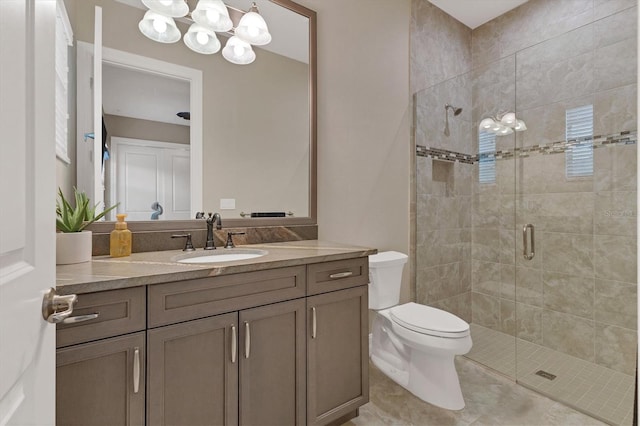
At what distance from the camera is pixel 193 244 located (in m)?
1.63

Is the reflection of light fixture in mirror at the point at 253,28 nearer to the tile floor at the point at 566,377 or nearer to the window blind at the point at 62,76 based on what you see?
the window blind at the point at 62,76

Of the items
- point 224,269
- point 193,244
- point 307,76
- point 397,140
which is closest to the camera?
point 224,269

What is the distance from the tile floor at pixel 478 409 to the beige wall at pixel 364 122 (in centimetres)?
80

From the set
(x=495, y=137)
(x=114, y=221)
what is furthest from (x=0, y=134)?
(x=495, y=137)

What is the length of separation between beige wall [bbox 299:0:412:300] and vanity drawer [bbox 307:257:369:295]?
0.57 meters

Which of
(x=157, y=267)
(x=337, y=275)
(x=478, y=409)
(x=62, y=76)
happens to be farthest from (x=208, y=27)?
(x=478, y=409)

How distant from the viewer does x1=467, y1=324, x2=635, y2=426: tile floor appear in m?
1.75

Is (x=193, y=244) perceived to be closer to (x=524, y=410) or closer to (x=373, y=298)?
(x=373, y=298)

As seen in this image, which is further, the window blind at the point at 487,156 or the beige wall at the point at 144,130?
the window blind at the point at 487,156

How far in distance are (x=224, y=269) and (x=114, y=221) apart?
2.25 ft

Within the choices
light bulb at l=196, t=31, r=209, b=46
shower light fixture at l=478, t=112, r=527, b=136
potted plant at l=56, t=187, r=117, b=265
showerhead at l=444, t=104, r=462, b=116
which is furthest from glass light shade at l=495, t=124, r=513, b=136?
potted plant at l=56, t=187, r=117, b=265

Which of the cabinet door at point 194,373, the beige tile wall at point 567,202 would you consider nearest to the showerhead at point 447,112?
the beige tile wall at point 567,202

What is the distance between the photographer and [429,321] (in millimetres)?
1844

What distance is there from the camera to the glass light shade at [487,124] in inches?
104
